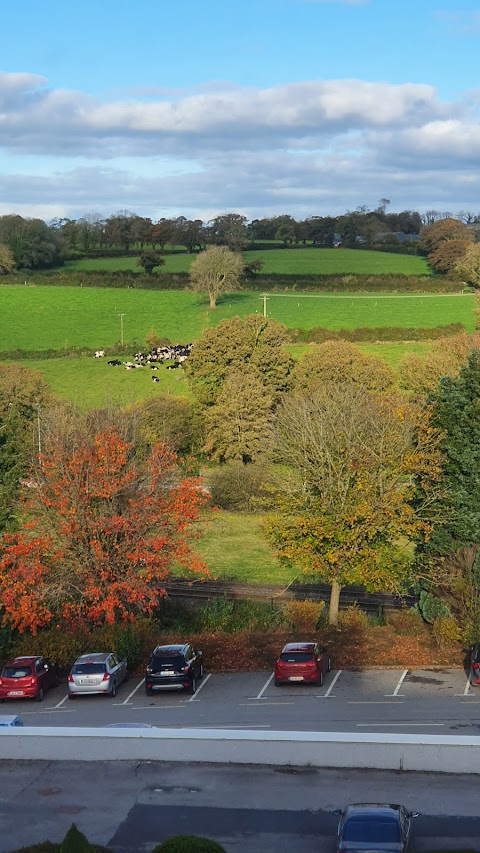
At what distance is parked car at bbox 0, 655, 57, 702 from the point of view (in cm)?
3056

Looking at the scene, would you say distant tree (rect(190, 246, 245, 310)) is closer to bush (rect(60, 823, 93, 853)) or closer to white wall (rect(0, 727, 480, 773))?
white wall (rect(0, 727, 480, 773))

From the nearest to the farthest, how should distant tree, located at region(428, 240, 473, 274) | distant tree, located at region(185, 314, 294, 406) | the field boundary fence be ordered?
the field boundary fence
distant tree, located at region(185, 314, 294, 406)
distant tree, located at region(428, 240, 473, 274)

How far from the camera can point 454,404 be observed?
127ft

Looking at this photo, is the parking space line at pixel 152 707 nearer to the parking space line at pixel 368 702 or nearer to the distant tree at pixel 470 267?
the parking space line at pixel 368 702

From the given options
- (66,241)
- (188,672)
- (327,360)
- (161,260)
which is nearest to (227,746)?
(188,672)

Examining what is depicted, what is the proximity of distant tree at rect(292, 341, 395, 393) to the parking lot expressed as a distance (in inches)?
1855

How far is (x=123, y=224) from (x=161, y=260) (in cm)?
2525

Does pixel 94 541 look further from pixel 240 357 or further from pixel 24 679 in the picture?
pixel 240 357

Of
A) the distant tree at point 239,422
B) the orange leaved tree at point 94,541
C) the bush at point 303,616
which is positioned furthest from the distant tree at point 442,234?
the orange leaved tree at point 94,541

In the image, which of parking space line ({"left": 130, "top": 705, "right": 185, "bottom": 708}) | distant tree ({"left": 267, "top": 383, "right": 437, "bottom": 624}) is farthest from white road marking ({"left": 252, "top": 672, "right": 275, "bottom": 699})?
distant tree ({"left": 267, "top": 383, "right": 437, "bottom": 624})

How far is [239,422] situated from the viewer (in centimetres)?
7581

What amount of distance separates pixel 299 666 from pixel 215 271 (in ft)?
317

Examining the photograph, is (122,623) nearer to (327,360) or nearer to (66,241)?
(327,360)

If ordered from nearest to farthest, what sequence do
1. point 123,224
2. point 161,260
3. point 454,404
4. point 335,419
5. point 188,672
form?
1. point 188,672
2. point 454,404
3. point 335,419
4. point 161,260
5. point 123,224
